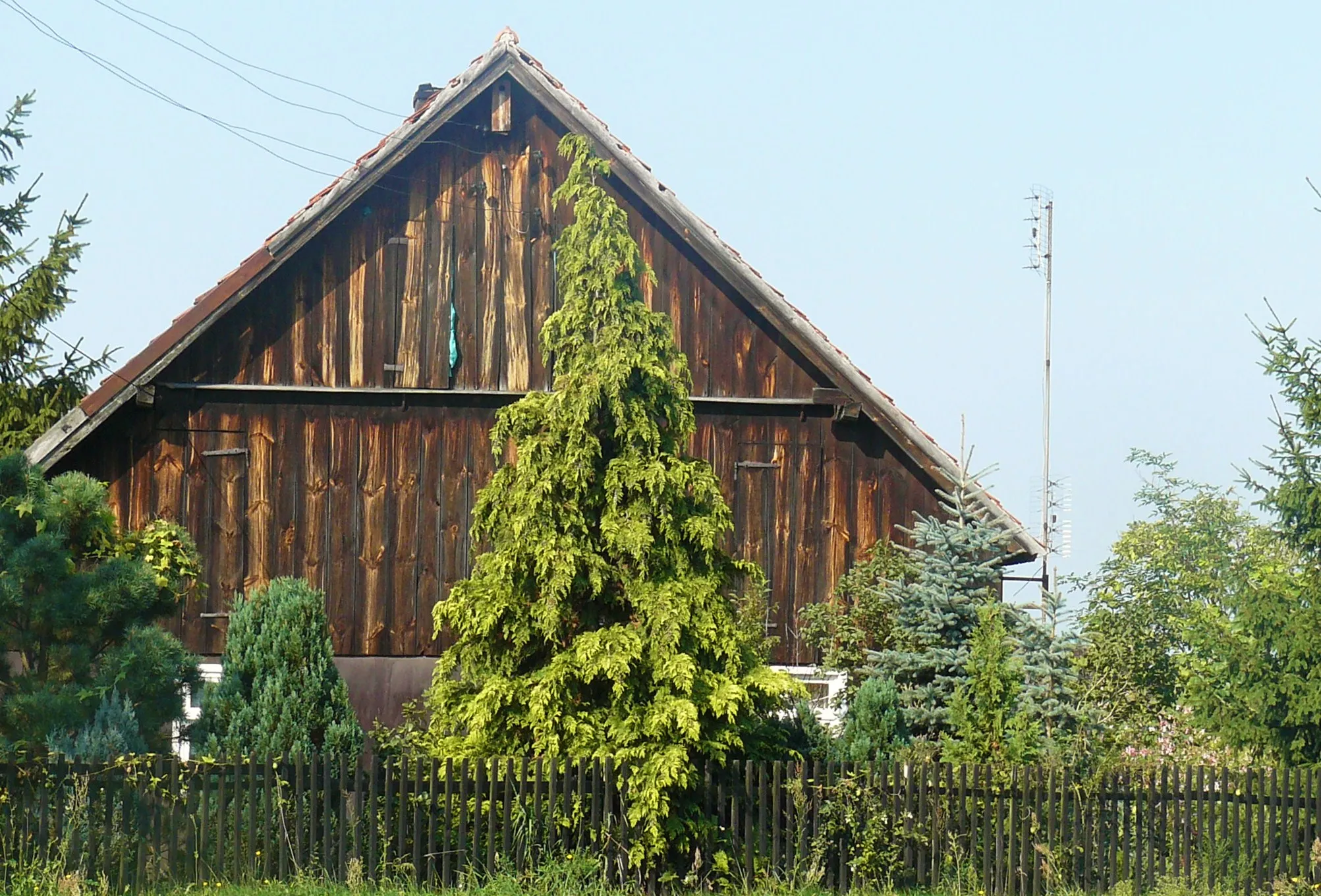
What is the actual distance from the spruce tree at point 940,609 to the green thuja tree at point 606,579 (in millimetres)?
Result: 2669

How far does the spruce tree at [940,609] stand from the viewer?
14.6 metres

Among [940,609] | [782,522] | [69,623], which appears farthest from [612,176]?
[69,623]

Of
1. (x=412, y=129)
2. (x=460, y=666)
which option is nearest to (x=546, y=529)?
(x=460, y=666)

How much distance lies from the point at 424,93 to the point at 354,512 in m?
6.09

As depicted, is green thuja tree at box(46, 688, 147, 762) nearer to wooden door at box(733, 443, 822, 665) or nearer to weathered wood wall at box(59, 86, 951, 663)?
weathered wood wall at box(59, 86, 951, 663)

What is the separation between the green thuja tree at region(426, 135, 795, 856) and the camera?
1170 cm

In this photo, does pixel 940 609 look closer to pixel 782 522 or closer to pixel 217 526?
pixel 782 522

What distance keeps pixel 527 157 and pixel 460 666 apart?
7.15 meters

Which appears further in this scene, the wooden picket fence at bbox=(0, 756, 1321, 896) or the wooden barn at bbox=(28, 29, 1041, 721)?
the wooden barn at bbox=(28, 29, 1041, 721)

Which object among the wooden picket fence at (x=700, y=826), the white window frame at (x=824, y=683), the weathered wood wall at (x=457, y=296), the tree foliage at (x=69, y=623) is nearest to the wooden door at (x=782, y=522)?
the white window frame at (x=824, y=683)

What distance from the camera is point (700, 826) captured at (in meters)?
11.9

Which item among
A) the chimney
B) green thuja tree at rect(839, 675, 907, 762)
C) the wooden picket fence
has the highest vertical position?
the chimney

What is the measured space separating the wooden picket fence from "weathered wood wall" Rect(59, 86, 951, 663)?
14.0ft

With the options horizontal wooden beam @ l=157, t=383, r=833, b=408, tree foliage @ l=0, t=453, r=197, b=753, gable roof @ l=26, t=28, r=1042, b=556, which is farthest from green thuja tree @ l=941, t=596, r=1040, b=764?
tree foliage @ l=0, t=453, r=197, b=753
